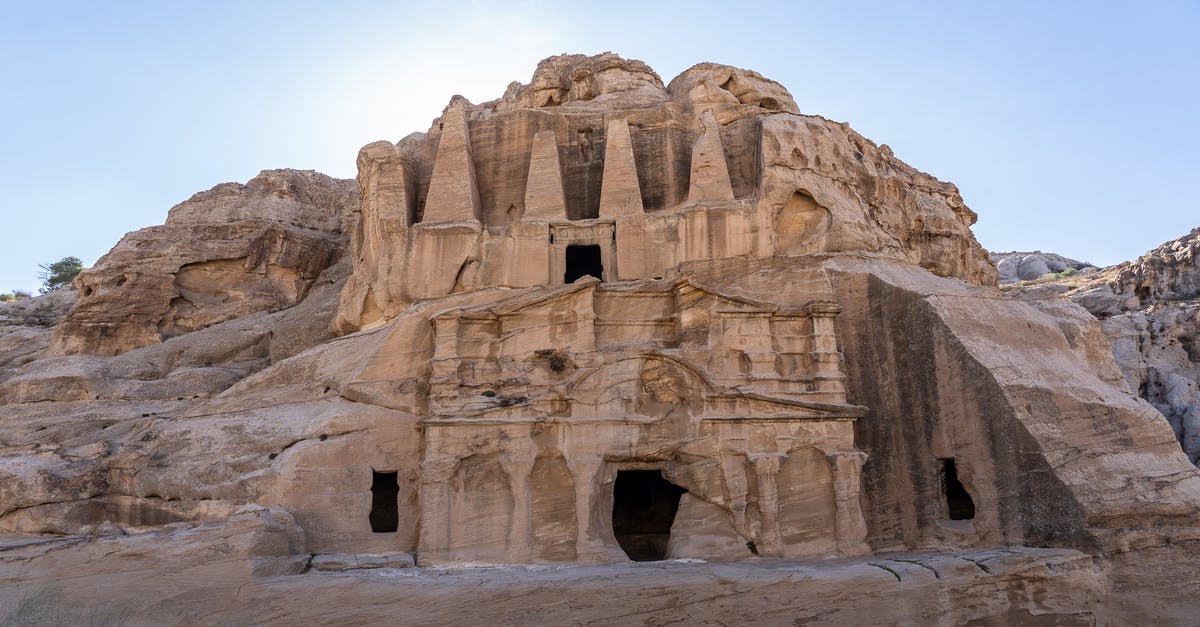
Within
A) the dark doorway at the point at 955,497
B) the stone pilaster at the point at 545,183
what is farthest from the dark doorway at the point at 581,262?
the dark doorway at the point at 955,497

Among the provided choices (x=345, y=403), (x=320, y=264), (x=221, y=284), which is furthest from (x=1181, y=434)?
(x=221, y=284)

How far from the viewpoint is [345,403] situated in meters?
19.3

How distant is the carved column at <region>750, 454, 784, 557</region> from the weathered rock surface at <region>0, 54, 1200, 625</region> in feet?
0.20

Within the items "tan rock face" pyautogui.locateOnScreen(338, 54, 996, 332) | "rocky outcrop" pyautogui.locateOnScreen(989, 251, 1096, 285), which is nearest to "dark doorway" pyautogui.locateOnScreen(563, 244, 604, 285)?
"tan rock face" pyautogui.locateOnScreen(338, 54, 996, 332)

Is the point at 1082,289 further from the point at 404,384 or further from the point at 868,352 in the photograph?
the point at 404,384

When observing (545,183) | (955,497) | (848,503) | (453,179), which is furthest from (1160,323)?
(453,179)

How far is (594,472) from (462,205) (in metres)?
9.05

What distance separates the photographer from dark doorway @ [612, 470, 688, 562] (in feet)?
70.8

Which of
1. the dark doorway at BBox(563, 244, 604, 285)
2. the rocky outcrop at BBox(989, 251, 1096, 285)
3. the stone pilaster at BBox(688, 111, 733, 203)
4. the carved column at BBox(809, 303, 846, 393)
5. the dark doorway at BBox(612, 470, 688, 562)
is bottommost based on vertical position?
the dark doorway at BBox(612, 470, 688, 562)

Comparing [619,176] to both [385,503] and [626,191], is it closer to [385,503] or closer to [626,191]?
[626,191]

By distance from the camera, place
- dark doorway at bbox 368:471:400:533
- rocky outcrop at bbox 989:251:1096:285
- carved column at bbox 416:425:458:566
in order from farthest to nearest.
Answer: rocky outcrop at bbox 989:251:1096:285, dark doorway at bbox 368:471:400:533, carved column at bbox 416:425:458:566

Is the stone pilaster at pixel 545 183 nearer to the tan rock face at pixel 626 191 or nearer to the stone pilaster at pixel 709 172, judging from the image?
the tan rock face at pixel 626 191

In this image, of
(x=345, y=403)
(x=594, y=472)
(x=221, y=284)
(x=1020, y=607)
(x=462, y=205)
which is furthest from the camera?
(x=221, y=284)

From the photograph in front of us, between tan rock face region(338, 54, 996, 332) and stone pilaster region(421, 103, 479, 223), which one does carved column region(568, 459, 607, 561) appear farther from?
stone pilaster region(421, 103, 479, 223)
